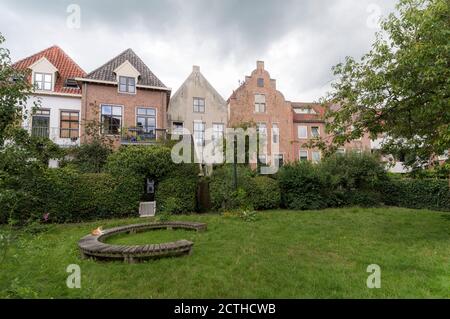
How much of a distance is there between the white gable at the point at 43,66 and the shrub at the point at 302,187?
1831 centimetres

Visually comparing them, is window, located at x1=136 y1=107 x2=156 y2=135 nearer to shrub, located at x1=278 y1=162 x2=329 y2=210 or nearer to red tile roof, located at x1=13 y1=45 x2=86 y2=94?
red tile roof, located at x1=13 y1=45 x2=86 y2=94

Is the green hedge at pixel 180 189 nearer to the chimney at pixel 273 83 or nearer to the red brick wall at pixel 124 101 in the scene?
the red brick wall at pixel 124 101

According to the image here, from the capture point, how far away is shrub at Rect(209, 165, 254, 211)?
1279 cm

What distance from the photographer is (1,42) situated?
6328 mm

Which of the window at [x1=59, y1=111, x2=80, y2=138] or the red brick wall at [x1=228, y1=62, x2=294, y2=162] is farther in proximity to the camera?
the red brick wall at [x1=228, y1=62, x2=294, y2=162]

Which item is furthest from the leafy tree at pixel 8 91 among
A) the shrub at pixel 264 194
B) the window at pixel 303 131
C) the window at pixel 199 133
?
the window at pixel 303 131

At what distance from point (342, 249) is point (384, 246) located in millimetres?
1230

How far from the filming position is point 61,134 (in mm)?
19203

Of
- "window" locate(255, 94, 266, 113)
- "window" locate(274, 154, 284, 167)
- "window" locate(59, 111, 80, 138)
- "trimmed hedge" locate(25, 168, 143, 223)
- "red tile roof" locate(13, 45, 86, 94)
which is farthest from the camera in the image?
"window" locate(255, 94, 266, 113)

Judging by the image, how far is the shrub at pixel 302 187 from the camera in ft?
47.1

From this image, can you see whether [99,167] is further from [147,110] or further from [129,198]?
[147,110]

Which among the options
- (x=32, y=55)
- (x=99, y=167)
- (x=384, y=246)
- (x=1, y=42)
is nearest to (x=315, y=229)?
(x=384, y=246)

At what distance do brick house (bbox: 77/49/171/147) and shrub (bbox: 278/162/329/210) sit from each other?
31.2 feet
